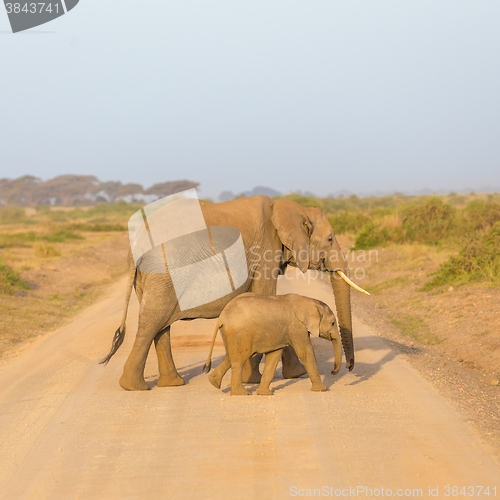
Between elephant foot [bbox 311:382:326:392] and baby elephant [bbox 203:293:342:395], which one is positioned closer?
baby elephant [bbox 203:293:342:395]

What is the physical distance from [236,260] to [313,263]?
1.30 meters

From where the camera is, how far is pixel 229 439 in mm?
5250

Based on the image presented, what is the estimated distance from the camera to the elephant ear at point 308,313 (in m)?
6.58

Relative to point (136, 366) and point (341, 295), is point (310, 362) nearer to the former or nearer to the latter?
point (341, 295)

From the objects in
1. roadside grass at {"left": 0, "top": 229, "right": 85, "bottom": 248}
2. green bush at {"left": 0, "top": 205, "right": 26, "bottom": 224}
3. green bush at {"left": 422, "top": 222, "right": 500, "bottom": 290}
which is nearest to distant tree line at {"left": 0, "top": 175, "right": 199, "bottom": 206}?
green bush at {"left": 0, "top": 205, "right": 26, "bottom": 224}

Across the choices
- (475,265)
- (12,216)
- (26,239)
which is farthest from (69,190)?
(475,265)

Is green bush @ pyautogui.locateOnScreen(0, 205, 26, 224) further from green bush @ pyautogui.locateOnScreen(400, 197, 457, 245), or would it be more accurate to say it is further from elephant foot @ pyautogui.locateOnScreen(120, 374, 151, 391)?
elephant foot @ pyautogui.locateOnScreen(120, 374, 151, 391)

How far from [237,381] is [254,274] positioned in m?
1.43

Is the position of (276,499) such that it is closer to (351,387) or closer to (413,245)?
(351,387)

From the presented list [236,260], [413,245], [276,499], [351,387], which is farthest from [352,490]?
[413,245]

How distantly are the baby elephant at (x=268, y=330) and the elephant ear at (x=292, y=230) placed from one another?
2.56ft

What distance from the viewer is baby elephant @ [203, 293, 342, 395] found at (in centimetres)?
637

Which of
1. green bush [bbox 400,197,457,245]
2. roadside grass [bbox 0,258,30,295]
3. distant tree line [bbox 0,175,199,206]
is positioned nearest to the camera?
roadside grass [bbox 0,258,30,295]

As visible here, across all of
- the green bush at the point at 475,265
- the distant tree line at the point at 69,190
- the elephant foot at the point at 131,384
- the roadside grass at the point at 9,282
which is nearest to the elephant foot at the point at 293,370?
the elephant foot at the point at 131,384
